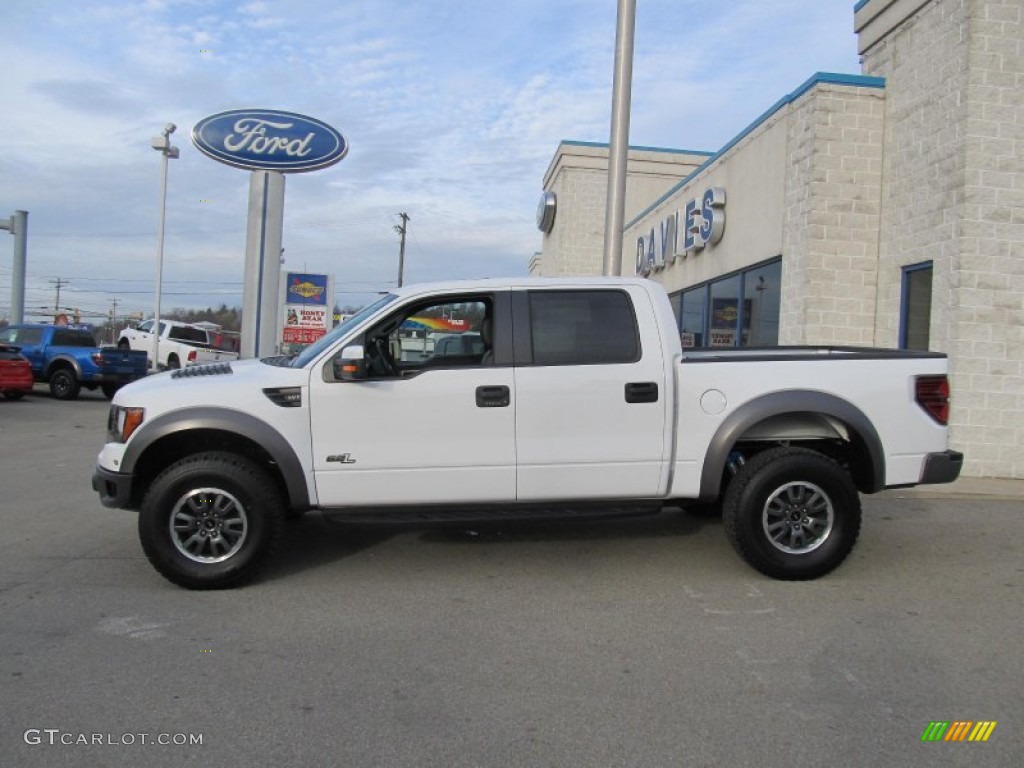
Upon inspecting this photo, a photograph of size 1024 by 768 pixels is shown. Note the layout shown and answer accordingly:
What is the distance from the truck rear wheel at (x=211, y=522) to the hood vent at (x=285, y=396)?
454 mm

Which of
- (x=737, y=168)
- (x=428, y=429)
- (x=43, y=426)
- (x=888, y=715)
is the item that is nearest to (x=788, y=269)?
(x=737, y=168)

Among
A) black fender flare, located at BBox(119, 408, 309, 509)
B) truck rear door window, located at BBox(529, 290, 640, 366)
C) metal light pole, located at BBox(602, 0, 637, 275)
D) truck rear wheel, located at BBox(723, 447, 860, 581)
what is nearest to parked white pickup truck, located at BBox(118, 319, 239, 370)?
metal light pole, located at BBox(602, 0, 637, 275)

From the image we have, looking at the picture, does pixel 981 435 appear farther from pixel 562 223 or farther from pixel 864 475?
pixel 562 223

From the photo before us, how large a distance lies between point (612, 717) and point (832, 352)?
3277 millimetres

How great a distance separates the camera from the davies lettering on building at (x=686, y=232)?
14143mm

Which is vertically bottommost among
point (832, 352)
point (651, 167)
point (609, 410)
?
point (609, 410)

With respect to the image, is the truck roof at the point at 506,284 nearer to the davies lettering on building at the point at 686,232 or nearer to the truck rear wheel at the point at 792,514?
the truck rear wheel at the point at 792,514

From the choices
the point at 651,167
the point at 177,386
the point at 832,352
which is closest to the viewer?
the point at 177,386

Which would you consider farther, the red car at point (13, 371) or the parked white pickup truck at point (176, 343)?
the parked white pickup truck at point (176, 343)

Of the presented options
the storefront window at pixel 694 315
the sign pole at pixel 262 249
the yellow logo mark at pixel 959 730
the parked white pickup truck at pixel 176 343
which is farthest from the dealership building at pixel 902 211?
the parked white pickup truck at pixel 176 343

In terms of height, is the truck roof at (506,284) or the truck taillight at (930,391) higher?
the truck roof at (506,284)

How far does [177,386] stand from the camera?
4.99 m

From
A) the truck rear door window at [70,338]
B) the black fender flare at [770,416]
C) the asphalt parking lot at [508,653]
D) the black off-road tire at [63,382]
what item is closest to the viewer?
the asphalt parking lot at [508,653]

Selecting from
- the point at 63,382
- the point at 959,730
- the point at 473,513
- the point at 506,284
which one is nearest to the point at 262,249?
the point at 63,382
